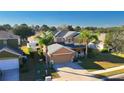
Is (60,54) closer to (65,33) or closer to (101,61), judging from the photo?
(65,33)

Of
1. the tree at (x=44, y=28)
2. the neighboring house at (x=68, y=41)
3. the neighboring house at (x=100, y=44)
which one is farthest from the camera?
the neighboring house at (x=100, y=44)

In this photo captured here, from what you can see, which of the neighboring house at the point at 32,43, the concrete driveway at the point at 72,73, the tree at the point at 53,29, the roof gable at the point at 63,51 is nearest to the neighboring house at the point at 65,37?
the tree at the point at 53,29

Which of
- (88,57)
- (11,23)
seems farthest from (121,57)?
(11,23)

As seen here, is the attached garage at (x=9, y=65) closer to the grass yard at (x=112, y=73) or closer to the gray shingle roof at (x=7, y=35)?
the gray shingle roof at (x=7, y=35)

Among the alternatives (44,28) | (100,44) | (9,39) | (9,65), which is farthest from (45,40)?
(100,44)
